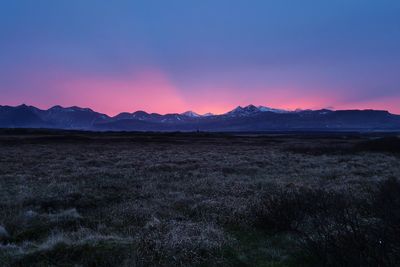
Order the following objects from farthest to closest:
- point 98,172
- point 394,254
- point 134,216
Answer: point 98,172 → point 134,216 → point 394,254

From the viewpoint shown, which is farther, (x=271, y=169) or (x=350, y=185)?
(x=271, y=169)

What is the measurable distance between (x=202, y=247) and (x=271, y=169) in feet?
49.9

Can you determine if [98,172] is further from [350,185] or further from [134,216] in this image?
[350,185]

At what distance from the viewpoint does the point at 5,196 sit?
1248 cm

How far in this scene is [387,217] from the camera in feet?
20.1

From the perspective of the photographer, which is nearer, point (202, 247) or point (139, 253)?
point (139, 253)

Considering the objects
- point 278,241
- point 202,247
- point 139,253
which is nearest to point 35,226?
point 139,253

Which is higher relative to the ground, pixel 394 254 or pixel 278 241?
pixel 394 254

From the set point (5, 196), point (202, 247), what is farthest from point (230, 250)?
point (5, 196)

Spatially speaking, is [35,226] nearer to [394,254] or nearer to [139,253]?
[139,253]

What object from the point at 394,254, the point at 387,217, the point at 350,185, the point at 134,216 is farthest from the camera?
the point at 350,185

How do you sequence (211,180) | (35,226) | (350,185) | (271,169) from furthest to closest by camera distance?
(271,169)
(211,180)
(350,185)
(35,226)

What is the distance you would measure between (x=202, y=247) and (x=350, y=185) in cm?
999

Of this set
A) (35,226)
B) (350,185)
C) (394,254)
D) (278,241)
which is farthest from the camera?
(350,185)
